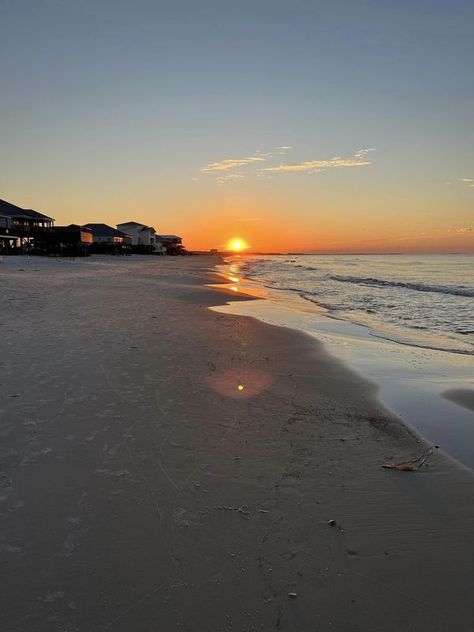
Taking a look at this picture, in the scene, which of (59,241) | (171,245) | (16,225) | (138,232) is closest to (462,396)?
(59,241)

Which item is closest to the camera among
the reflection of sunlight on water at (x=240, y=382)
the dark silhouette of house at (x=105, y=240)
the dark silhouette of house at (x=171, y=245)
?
the reflection of sunlight on water at (x=240, y=382)

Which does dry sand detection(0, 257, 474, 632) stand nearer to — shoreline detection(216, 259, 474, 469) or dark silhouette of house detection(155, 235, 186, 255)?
shoreline detection(216, 259, 474, 469)

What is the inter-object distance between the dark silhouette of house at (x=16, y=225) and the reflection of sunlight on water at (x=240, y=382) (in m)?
68.1

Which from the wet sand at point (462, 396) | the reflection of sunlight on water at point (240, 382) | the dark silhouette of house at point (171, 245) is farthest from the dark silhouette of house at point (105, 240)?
the wet sand at point (462, 396)

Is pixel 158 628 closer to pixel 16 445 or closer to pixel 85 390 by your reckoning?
pixel 16 445

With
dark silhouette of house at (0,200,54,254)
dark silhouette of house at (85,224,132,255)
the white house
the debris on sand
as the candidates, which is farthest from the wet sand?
the white house

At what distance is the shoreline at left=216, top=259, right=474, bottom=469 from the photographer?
21.1 ft

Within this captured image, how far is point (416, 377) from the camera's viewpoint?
945 cm

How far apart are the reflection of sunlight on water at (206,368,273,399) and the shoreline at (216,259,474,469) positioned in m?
2.33

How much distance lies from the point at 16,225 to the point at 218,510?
81.1 metres

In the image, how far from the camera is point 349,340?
45.2 ft

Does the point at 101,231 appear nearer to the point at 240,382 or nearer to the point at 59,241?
the point at 59,241

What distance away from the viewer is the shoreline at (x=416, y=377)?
645cm

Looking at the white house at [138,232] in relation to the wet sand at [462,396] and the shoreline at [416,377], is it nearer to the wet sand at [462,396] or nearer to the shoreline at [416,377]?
the shoreline at [416,377]
